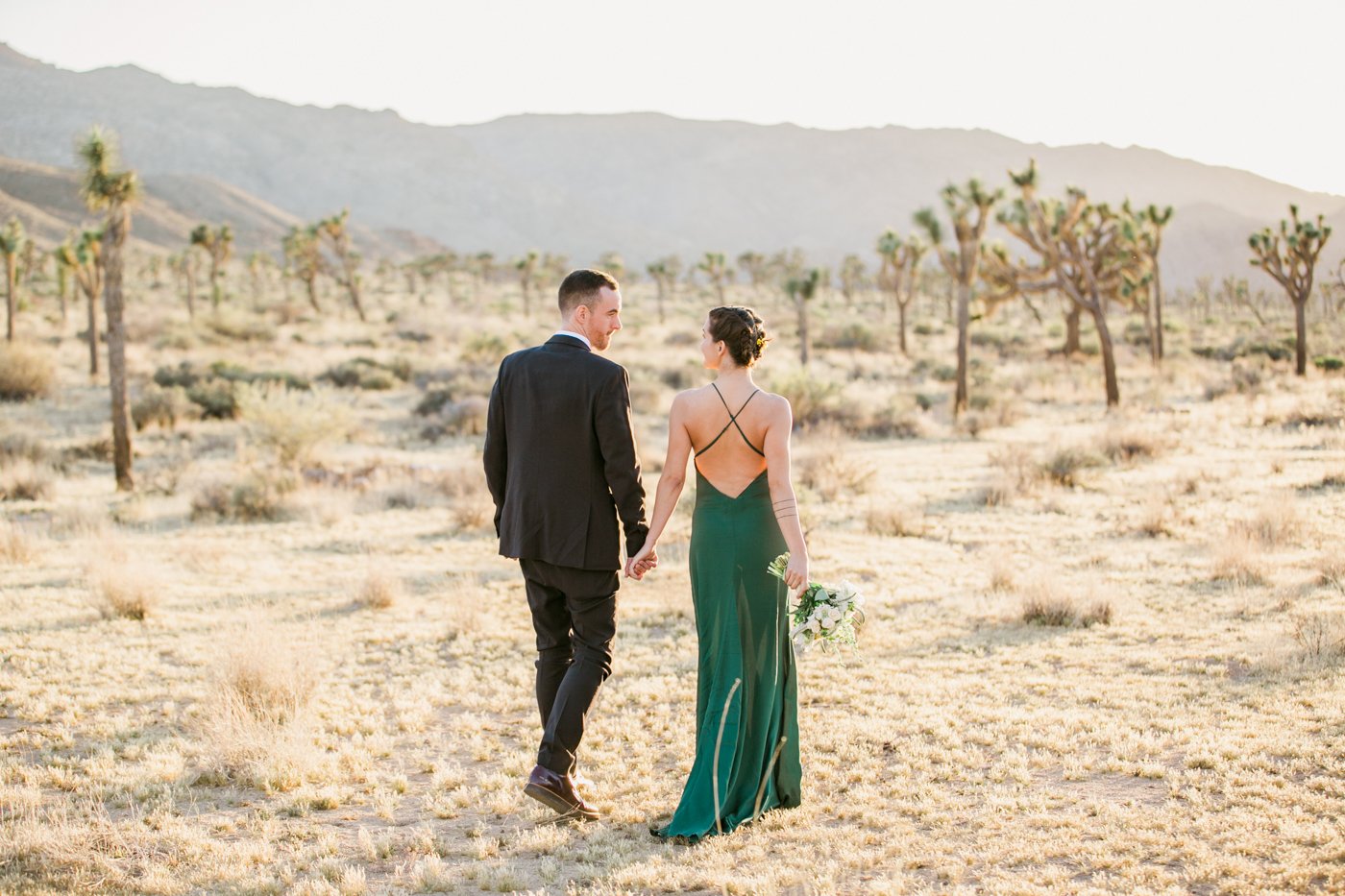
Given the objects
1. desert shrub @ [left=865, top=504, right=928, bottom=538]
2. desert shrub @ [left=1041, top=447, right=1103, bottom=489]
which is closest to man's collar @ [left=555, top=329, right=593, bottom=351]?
desert shrub @ [left=865, top=504, right=928, bottom=538]

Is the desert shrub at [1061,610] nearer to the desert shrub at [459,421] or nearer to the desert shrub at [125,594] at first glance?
the desert shrub at [125,594]

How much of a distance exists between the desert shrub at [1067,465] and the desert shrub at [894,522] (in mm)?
3059

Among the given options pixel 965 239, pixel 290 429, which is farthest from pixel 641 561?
pixel 965 239

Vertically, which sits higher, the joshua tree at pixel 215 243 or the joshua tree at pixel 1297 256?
the joshua tree at pixel 215 243

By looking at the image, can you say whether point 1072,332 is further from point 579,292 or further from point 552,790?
point 552,790

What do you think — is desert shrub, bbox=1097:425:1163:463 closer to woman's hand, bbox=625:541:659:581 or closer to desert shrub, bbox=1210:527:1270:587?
desert shrub, bbox=1210:527:1270:587

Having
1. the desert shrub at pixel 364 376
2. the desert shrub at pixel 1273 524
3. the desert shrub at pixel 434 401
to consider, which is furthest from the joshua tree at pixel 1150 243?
the desert shrub at pixel 1273 524

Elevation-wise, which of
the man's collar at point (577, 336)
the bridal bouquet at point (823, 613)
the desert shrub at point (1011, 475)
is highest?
the man's collar at point (577, 336)

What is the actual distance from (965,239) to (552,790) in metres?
21.8

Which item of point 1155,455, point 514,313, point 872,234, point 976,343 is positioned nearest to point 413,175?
point 872,234

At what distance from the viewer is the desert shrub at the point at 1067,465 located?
13.9 meters

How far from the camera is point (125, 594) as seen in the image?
8.14 meters

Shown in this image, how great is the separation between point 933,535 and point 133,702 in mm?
7927

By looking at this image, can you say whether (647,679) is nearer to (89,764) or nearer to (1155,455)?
(89,764)
